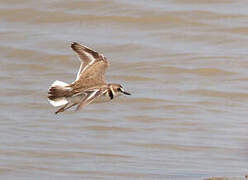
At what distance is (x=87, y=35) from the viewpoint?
1214 cm

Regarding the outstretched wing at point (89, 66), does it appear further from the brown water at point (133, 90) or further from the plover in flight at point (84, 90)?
the brown water at point (133, 90)

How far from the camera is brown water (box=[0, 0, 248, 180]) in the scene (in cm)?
800

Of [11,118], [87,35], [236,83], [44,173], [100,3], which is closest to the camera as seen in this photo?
[44,173]

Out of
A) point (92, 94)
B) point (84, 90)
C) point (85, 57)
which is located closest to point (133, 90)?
point (85, 57)

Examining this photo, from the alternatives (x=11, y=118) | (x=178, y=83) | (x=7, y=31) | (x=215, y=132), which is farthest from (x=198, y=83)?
(x=7, y=31)

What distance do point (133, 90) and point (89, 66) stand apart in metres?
1.86

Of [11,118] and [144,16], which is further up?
[144,16]

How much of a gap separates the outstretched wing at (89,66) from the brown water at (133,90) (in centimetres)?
67

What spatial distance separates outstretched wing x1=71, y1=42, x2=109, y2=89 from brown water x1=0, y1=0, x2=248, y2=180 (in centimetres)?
67

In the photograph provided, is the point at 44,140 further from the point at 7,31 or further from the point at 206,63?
the point at 7,31

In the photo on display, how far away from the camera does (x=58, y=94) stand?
777 centimetres

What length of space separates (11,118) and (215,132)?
2.13 m

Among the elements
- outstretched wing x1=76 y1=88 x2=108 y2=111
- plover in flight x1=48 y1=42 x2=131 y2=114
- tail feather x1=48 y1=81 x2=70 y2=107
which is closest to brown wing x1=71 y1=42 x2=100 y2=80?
plover in flight x1=48 y1=42 x2=131 y2=114

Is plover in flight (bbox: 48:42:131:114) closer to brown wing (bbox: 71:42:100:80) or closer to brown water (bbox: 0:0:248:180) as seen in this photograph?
brown wing (bbox: 71:42:100:80)
